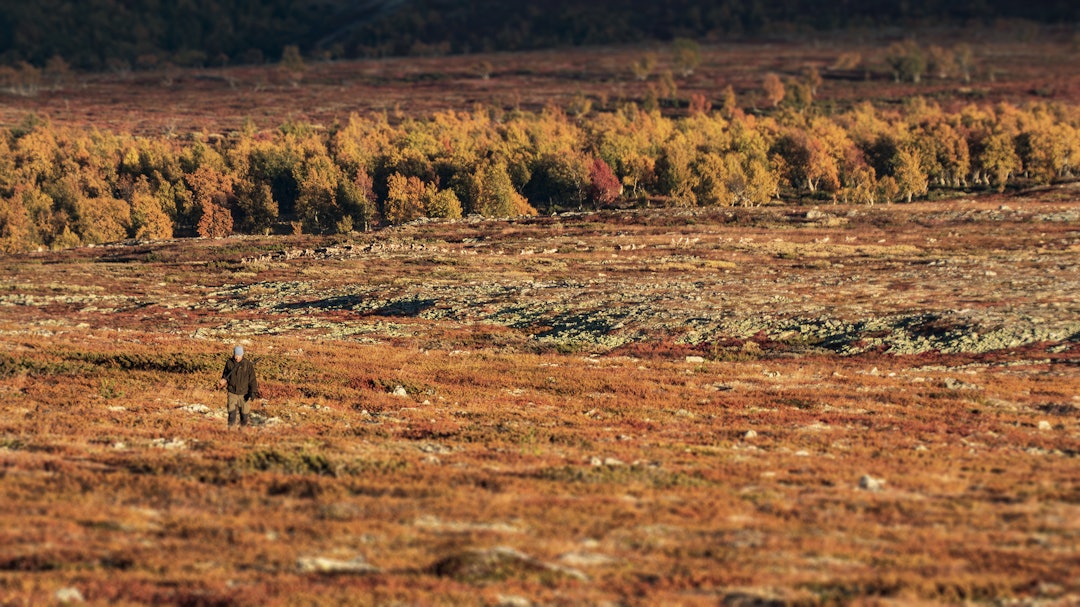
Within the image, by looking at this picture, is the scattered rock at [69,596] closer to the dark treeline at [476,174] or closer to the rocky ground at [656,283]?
the rocky ground at [656,283]

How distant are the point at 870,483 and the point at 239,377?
17.0m

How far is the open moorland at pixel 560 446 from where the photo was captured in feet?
54.1

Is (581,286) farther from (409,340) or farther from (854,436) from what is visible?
(854,436)

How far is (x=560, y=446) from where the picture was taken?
28828 millimetres

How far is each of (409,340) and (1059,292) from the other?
126 feet

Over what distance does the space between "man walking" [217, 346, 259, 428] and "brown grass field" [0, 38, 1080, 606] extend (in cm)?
100

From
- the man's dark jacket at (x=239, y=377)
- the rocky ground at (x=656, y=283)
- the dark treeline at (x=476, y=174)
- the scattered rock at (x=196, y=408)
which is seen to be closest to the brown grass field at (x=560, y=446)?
the scattered rock at (x=196, y=408)

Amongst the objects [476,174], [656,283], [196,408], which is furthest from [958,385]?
[476,174]

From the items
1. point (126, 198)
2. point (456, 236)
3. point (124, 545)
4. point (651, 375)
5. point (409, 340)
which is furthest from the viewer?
point (126, 198)

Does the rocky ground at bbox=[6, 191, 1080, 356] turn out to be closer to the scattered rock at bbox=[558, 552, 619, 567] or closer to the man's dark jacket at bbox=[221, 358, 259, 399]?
the man's dark jacket at bbox=[221, 358, 259, 399]

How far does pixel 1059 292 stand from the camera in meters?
66.0

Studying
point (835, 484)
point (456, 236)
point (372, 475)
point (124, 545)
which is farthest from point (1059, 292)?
point (456, 236)

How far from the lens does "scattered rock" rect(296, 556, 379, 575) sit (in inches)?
654

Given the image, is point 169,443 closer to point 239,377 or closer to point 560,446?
point 239,377
